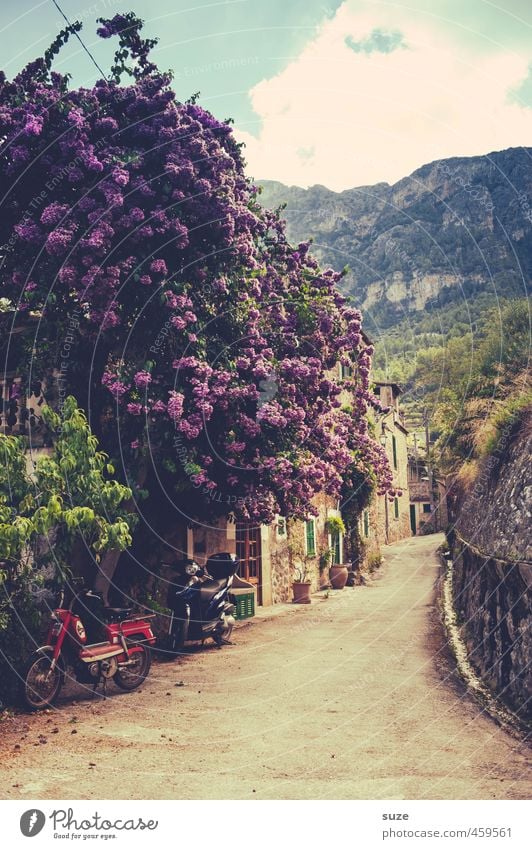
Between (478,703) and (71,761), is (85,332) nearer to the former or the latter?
(71,761)

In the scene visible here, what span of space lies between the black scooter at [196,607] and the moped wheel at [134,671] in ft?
6.30

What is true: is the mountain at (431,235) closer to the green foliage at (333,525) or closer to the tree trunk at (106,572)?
the green foliage at (333,525)

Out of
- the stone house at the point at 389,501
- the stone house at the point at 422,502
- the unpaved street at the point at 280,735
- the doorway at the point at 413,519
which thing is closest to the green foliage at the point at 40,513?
the unpaved street at the point at 280,735

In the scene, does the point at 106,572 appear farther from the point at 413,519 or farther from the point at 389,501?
the point at 413,519

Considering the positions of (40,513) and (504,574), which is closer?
(40,513)

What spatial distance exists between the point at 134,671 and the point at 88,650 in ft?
3.67

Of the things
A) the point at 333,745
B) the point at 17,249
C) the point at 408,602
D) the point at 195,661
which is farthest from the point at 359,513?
the point at 333,745

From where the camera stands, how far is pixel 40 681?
8.05 m

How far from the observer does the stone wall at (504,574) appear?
23.8 feet

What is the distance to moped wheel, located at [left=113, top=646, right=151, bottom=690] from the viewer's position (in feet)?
30.3

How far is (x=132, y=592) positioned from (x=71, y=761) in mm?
6085

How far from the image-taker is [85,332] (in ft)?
36.9

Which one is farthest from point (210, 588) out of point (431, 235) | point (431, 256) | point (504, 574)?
point (431, 256)

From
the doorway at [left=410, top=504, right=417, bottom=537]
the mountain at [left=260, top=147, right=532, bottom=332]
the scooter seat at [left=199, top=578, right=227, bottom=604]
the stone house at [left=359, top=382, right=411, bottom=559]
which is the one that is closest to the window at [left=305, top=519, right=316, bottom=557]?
the stone house at [left=359, top=382, right=411, bottom=559]
